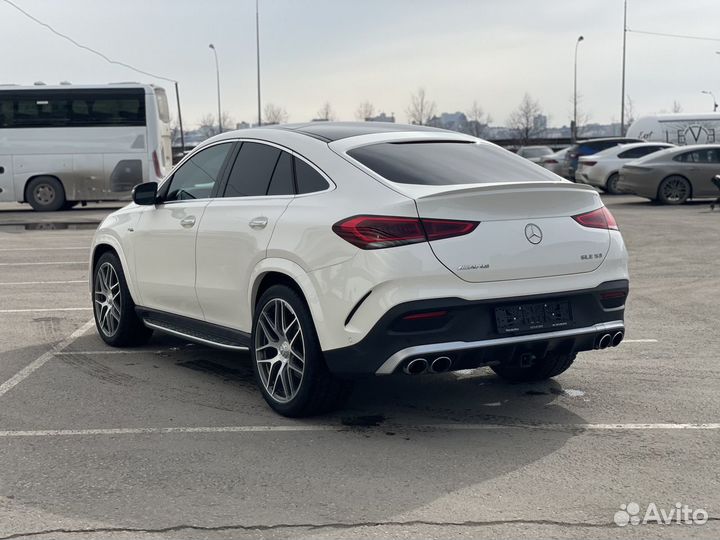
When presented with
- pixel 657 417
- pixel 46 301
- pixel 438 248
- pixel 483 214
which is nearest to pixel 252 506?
pixel 438 248

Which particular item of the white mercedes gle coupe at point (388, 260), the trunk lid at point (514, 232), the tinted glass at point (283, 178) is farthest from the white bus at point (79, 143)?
the trunk lid at point (514, 232)

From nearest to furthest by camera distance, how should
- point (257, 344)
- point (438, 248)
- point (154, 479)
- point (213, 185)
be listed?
point (154, 479), point (438, 248), point (257, 344), point (213, 185)

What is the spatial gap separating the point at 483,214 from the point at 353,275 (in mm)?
754

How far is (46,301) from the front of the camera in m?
10.2

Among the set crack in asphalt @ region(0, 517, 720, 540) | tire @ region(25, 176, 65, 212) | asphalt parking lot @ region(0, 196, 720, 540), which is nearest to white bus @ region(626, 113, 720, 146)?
tire @ region(25, 176, 65, 212)

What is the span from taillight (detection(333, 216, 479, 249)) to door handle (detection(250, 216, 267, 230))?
2.71 feet

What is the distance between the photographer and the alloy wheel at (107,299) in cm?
761

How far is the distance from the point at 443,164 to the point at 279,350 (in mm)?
1421

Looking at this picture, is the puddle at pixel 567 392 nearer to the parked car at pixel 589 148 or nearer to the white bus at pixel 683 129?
the parked car at pixel 589 148

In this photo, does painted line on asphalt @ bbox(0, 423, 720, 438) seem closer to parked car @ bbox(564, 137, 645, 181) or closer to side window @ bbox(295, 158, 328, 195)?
side window @ bbox(295, 158, 328, 195)

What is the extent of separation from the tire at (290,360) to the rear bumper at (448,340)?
0.19 metres

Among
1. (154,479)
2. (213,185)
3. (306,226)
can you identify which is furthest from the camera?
(213,185)

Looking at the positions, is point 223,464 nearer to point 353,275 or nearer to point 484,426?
point 353,275

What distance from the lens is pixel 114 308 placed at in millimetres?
7648
